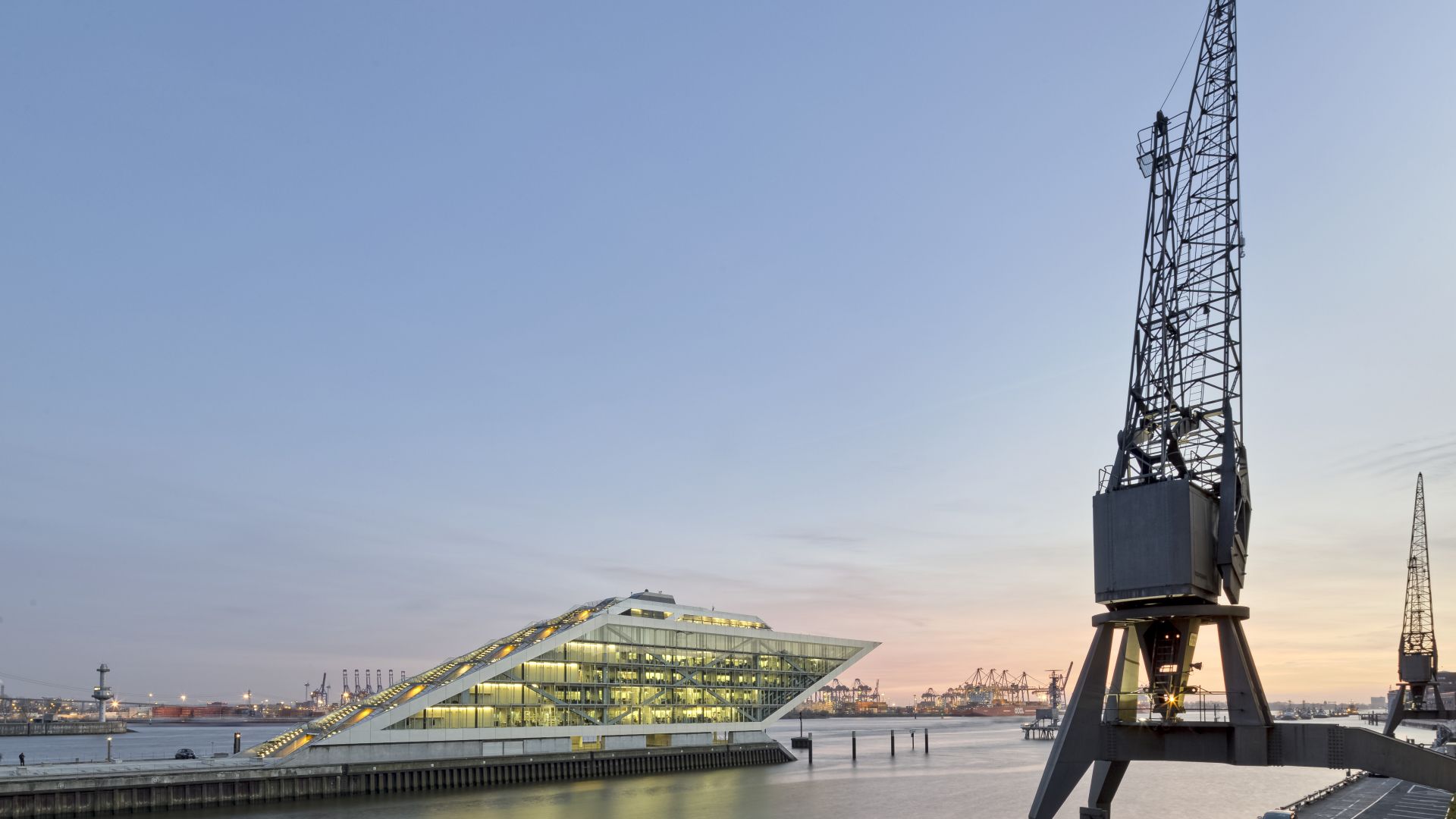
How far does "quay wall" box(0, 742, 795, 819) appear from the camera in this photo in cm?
6128

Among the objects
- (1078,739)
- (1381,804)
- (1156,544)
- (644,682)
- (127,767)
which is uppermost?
(1156,544)

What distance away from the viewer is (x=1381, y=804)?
194ft

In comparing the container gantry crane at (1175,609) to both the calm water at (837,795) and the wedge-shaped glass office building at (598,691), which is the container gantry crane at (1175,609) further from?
the wedge-shaped glass office building at (598,691)

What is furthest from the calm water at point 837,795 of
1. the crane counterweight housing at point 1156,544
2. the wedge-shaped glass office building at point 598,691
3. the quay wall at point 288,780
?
the crane counterweight housing at point 1156,544

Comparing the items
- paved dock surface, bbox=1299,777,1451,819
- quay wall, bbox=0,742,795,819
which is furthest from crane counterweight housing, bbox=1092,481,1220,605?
quay wall, bbox=0,742,795,819

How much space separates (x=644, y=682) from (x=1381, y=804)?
61.6 m

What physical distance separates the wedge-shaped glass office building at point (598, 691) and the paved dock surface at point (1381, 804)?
56.6 metres

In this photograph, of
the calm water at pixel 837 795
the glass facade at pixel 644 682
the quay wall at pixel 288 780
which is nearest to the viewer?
the quay wall at pixel 288 780

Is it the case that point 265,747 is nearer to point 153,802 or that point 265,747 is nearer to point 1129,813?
point 153,802

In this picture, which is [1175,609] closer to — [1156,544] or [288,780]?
[1156,544]

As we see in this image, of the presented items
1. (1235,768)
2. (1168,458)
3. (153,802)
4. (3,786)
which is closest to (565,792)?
(153,802)

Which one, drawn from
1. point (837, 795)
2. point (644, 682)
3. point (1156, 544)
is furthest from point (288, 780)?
point (1156, 544)

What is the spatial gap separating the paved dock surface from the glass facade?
56398 mm

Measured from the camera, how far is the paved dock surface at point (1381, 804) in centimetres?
5412
